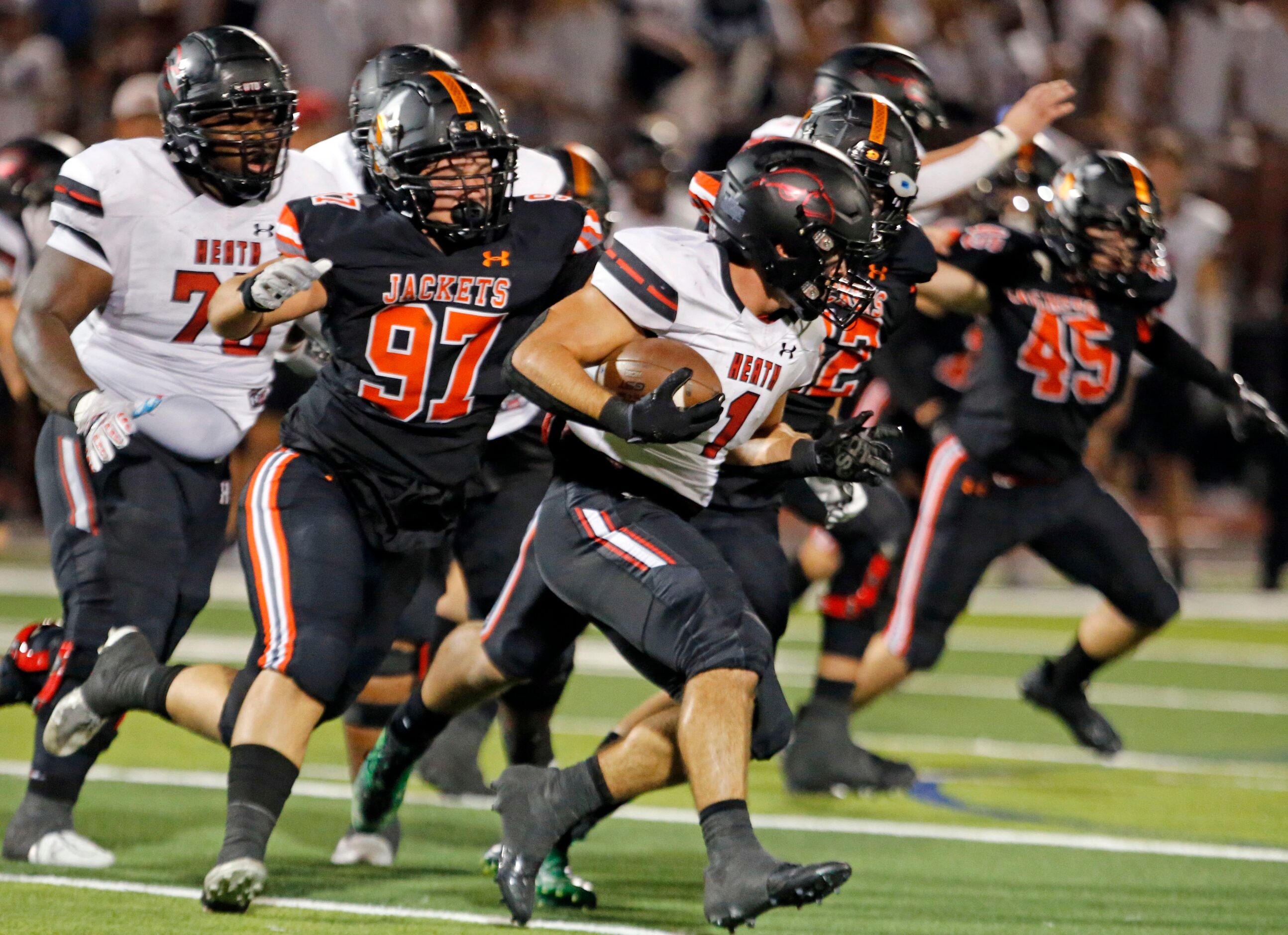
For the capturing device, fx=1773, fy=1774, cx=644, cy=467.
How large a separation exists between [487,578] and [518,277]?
1.21 m

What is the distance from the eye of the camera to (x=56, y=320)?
413 cm

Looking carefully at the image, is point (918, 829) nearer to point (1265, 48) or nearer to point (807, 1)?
point (807, 1)

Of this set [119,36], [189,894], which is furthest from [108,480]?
[119,36]

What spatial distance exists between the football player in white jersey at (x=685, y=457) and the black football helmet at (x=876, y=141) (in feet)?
1.66

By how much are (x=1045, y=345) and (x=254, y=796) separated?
3177 mm

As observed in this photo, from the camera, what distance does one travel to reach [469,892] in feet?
13.6

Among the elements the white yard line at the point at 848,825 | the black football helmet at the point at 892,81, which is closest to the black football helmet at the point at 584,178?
the black football helmet at the point at 892,81

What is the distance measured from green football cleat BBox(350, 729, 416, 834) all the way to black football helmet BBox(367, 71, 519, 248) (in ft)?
4.03

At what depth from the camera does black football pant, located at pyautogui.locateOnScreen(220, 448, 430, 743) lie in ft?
12.5

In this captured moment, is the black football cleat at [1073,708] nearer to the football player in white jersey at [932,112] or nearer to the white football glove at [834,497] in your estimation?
the white football glove at [834,497]

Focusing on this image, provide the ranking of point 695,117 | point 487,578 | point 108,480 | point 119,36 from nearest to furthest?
point 108,480 → point 487,578 → point 119,36 → point 695,117

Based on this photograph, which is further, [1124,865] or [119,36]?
[119,36]

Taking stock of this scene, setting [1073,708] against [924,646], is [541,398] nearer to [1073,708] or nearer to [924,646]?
[924,646]

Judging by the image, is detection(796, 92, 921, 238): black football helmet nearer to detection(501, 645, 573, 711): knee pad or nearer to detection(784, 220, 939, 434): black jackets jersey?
detection(784, 220, 939, 434): black jackets jersey
